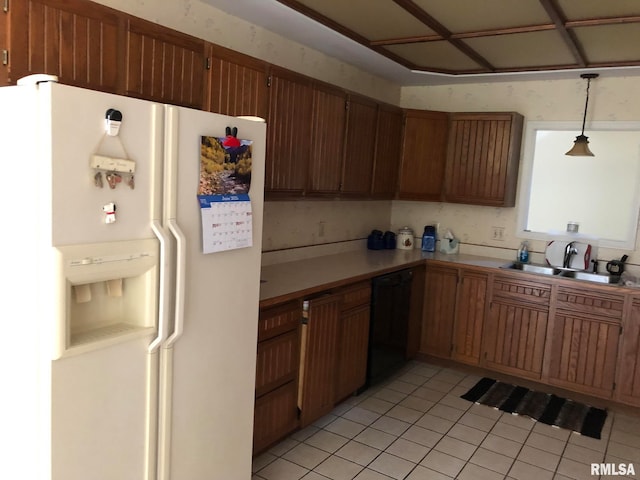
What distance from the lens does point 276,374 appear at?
2.64 m

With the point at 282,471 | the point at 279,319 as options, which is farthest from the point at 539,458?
the point at 279,319

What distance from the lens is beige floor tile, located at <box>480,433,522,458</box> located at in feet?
9.75

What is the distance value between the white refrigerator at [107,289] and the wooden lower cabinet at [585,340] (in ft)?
9.01

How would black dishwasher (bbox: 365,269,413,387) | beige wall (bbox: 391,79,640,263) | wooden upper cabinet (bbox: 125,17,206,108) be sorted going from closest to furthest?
1. wooden upper cabinet (bbox: 125,17,206,108)
2. black dishwasher (bbox: 365,269,413,387)
3. beige wall (bbox: 391,79,640,263)

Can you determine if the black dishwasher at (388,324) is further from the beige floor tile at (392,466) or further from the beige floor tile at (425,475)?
the beige floor tile at (425,475)

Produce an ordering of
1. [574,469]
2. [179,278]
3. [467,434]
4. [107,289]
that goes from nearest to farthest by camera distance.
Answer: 1. [107,289]
2. [179,278]
3. [574,469]
4. [467,434]

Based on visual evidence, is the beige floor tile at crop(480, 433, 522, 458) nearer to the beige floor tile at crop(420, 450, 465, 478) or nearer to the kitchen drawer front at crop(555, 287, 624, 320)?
the beige floor tile at crop(420, 450, 465, 478)

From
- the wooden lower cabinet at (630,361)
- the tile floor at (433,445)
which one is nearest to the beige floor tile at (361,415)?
the tile floor at (433,445)

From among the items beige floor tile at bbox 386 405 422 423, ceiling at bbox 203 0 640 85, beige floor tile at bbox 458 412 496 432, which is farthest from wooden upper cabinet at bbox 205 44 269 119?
beige floor tile at bbox 458 412 496 432

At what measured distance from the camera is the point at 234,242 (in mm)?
2006

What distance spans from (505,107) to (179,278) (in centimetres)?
367

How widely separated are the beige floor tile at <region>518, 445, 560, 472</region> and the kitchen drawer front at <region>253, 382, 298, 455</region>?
135 centimetres

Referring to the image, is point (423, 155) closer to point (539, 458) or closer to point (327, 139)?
point (327, 139)

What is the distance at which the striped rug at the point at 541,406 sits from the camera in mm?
3400
